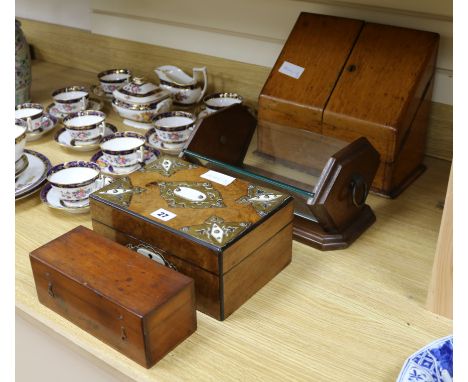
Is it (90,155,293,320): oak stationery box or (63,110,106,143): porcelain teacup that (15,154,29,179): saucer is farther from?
(90,155,293,320): oak stationery box

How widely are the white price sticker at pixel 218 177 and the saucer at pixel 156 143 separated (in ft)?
0.93

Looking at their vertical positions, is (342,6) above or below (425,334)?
above

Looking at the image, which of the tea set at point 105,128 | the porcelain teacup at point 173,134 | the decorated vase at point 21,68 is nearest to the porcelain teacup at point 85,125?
the tea set at point 105,128

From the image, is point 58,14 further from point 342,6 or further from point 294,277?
point 294,277

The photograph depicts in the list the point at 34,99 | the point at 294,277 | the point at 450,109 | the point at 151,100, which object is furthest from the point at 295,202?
the point at 34,99

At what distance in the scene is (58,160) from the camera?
48.6 inches

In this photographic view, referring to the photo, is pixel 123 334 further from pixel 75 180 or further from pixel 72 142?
pixel 72 142

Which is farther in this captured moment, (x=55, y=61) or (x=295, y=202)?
(x=55, y=61)

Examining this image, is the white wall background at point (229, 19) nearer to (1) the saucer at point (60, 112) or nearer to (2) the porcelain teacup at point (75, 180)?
(1) the saucer at point (60, 112)

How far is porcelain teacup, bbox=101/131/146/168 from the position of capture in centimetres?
112

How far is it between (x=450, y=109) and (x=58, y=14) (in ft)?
3.78

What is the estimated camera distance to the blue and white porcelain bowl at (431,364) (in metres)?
0.67

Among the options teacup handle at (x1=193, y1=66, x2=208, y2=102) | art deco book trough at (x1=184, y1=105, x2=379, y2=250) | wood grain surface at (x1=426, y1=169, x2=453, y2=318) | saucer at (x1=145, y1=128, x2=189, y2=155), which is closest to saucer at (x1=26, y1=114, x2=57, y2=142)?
saucer at (x1=145, y1=128, x2=189, y2=155)

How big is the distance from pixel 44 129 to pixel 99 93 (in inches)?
9.4
